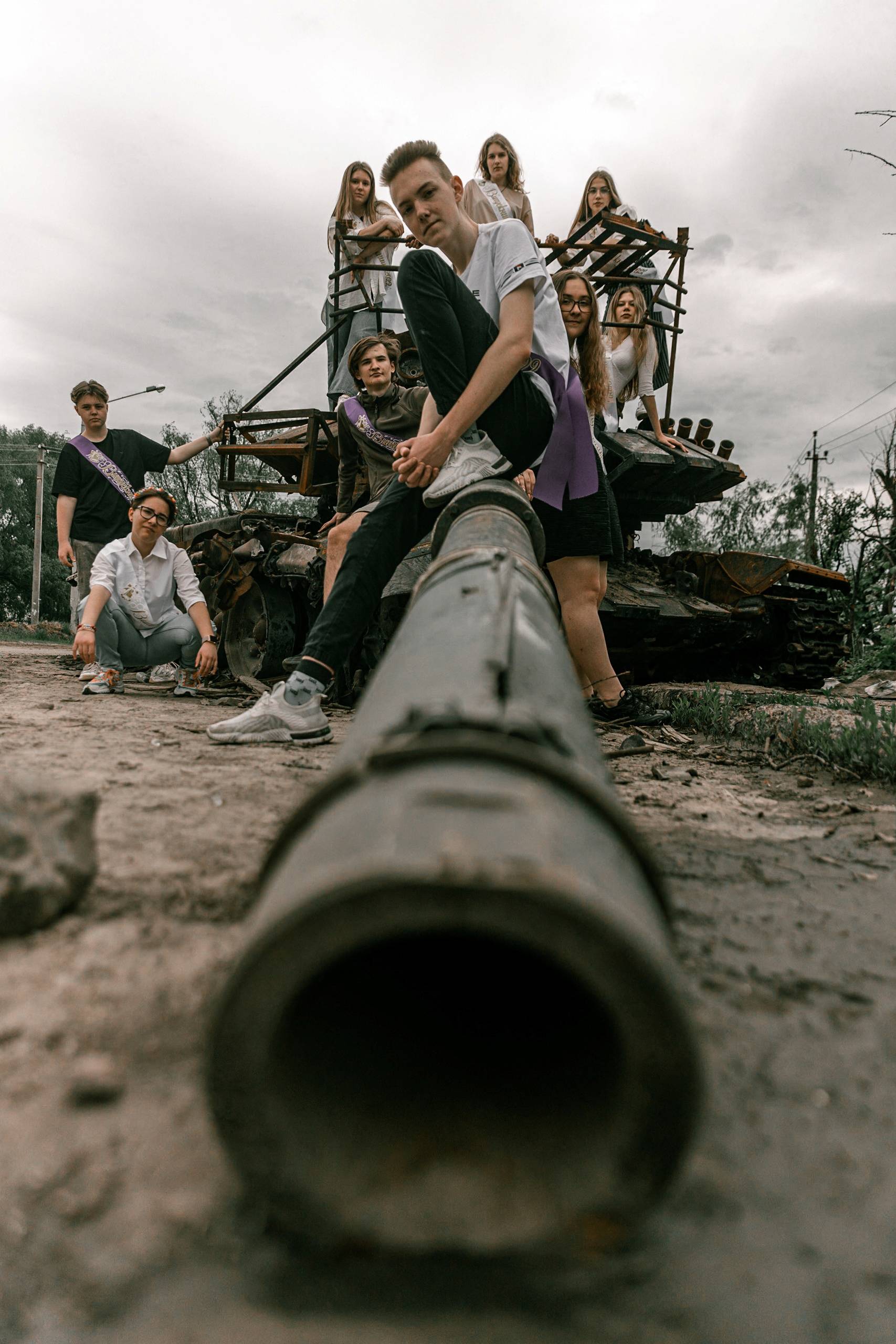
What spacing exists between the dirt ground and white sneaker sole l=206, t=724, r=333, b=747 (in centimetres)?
143

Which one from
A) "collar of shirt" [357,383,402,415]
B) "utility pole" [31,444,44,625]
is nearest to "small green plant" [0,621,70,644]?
"utility pole" [31,444,44,625]

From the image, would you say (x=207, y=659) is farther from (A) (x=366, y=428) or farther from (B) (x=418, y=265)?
(B) (x=418, y=265)

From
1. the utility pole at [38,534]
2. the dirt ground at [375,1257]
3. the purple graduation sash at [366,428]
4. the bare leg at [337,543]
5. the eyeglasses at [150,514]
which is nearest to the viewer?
the dirt ground at [375,1257]

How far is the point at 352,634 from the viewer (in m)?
3.37

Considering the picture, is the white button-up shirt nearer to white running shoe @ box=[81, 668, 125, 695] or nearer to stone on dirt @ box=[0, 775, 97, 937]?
white running shoe @ box=[81, 668, 125, 695]

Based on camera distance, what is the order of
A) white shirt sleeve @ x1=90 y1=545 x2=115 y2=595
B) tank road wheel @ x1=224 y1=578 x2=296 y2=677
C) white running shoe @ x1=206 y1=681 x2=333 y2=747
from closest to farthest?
white running shoe @ x1=206 y1=681 x2=333 y2=747, white shirt sleeve @ x1=90 y1=545 x2=115 y2=595, tank road wheel @ x1=224 y1=578 x2=296 y2=677

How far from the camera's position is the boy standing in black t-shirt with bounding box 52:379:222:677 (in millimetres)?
6898

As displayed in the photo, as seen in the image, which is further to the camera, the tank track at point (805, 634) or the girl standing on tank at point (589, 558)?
the tank track at point (805, 634)

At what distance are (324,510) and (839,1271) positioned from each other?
7845 millimetres

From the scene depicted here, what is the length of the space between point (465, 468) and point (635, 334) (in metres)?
4.93

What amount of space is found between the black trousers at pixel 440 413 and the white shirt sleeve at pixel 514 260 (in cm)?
13

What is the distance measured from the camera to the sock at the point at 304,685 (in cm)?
345

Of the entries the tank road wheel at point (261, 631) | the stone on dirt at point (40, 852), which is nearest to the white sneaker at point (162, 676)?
the tank road wheel at point (261, 631)

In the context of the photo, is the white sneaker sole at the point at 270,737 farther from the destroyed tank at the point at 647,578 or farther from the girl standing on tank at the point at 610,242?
the girl standing on tank at the point at 610,242
